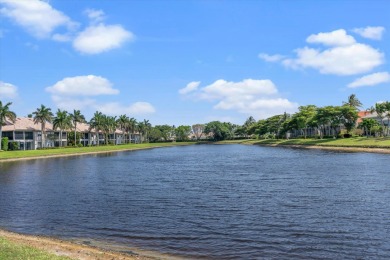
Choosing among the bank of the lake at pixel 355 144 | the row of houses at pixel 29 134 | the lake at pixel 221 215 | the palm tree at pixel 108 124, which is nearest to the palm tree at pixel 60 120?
the row of houses at pixel 29 134

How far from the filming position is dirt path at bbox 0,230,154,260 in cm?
1728

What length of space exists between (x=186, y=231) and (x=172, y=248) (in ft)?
10.5

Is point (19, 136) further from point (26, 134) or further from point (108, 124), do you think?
point (108, 124)

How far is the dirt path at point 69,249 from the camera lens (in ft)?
56.7

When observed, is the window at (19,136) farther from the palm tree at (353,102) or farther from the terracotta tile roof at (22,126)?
→ the palm tree at (353,102)

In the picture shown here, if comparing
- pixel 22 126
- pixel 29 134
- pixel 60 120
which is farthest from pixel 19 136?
pixel 60 120

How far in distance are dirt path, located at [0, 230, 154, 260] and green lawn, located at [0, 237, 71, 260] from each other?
1145 mm

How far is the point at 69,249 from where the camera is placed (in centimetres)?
1861

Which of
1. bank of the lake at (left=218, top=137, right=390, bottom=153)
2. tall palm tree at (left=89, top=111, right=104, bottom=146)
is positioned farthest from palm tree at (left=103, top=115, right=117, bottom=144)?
bank of the lake at (left=218, top=137, right=390, bottom=153)

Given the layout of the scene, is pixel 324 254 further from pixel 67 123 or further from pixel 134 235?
pixel 67 123

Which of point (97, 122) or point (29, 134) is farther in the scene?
point (97, 122)

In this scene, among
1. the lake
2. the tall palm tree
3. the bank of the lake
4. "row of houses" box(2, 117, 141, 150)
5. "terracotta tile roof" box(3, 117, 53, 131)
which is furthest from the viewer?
the tall palm tree

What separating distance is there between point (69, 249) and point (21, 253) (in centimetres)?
329

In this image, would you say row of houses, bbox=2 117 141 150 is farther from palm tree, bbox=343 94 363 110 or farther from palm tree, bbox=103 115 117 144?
palm tree, bbox=343 94 363 110
